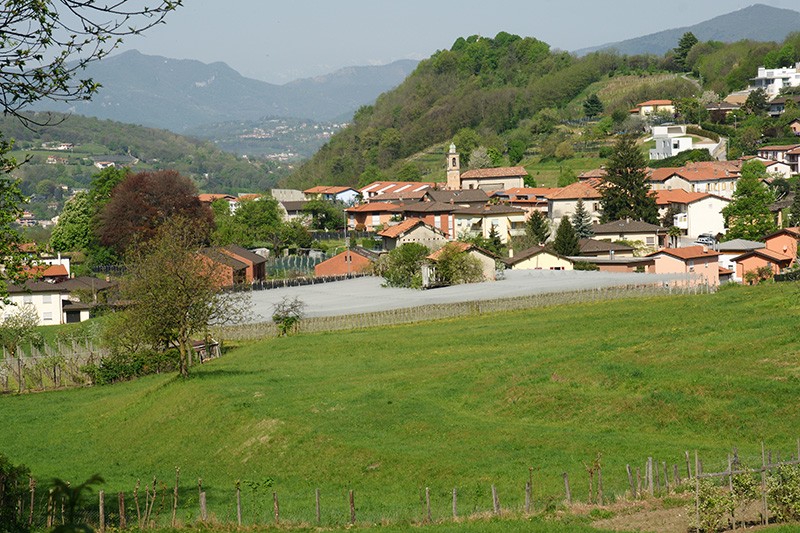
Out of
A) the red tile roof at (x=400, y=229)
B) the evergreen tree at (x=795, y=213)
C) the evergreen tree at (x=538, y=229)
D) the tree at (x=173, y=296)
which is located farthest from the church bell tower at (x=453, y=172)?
the tree at (x=173, y=296)

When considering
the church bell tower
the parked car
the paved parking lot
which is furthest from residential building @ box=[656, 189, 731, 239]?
the church bell tower

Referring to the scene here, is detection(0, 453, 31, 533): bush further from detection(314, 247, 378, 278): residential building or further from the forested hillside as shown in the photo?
the forested hillside

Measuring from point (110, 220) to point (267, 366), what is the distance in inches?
1915

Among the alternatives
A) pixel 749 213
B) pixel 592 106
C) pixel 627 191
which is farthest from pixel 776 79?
pixel 749 213

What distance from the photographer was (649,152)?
129 meters

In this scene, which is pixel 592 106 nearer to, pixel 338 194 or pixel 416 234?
pixel 338 194

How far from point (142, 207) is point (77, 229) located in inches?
597

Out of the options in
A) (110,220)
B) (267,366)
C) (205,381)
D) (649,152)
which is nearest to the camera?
(205,381)

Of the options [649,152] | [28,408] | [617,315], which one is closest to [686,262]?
[617,315]

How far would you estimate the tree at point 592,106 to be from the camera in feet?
509

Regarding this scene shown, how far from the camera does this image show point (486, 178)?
12494 cm

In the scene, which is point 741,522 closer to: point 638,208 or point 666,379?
point 666,379

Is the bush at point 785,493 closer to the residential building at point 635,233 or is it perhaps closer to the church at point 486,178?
the residential building at point 635,233

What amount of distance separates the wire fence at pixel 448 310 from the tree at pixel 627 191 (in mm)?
35383
